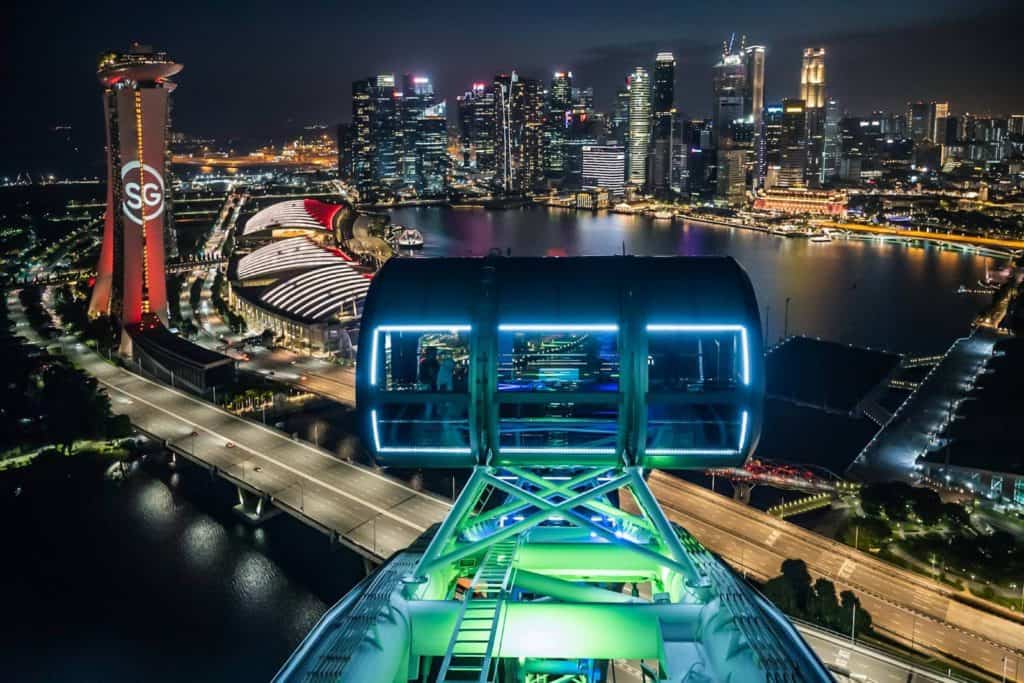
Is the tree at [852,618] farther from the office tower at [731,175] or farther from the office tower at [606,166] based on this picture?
the office tower at [606,166]

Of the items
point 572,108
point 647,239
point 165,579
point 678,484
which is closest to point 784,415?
point 678,484

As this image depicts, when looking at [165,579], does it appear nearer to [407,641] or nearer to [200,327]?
[407,641]

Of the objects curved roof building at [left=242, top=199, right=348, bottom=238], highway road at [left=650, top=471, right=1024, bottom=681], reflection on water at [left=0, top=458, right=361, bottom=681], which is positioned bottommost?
reflection on water at [left=0, top=458, right=361, bottom=681]

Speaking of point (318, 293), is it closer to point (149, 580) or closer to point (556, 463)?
point (149, 580)

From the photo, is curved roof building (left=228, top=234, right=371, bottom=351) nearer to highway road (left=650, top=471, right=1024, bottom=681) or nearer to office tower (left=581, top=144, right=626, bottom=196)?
highway road (left=650, top=471, right=1024, bottom=681)

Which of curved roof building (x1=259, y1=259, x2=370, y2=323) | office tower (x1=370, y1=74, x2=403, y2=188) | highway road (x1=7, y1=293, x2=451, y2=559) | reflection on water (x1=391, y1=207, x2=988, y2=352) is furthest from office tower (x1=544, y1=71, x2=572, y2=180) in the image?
highway road (x1=7, y1=293, x2=451, y2=559)

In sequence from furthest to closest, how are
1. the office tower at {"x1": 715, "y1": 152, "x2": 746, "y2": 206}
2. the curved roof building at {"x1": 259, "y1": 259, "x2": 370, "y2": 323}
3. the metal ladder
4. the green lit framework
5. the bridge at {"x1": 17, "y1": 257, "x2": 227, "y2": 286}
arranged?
the office tower at {"x1": 715, "y1": 152, "x2": 746, "y2": 206}
the bridge at {"x1": 17, "y1": 257, "x2": 227, "y2": 286}
the curved roof building at {"x1": 259, "y1": 259, "x2": 370, "y2": 323}
the green lit framework
the metal ladder
